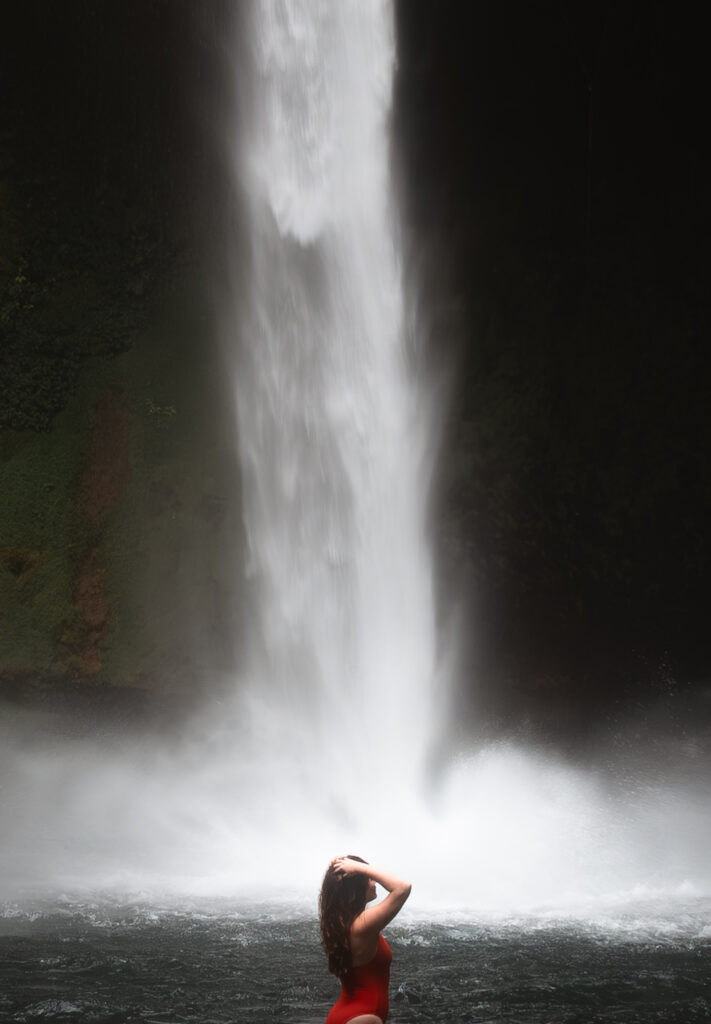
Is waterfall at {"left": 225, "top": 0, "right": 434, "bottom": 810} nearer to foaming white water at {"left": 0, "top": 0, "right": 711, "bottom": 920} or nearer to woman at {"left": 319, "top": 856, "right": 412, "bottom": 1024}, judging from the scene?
foaming white water at {"left": 0, "top": 0, "right": 711, "bottom": 920}

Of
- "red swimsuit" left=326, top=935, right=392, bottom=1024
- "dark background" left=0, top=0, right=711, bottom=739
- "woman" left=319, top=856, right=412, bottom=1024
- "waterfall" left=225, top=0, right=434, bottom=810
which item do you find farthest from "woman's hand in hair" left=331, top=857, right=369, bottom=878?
"dark background" left=0, top=0, right=711, bottom=739

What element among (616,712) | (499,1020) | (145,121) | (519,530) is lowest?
(499,1020)

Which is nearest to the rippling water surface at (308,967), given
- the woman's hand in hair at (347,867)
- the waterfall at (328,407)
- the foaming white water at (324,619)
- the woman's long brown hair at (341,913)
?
the foaming white water at (324,619)

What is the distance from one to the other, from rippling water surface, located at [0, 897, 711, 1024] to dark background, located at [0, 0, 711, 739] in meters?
4.75

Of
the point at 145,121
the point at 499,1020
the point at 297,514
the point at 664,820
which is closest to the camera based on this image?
the point at 499,1020

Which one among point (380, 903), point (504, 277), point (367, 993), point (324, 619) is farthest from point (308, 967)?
point (504, 277)

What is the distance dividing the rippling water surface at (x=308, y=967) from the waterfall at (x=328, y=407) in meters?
3.88

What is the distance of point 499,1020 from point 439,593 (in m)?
7.17

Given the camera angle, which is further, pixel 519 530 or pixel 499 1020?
pixel 519 530

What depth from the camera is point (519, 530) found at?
12219mm

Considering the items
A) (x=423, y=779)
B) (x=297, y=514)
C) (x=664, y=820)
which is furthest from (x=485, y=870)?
(x=297, y=514)

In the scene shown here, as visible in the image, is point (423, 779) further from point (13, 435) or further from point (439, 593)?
point (13, 435)

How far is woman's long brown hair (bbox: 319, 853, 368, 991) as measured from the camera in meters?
2.81

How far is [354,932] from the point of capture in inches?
111
